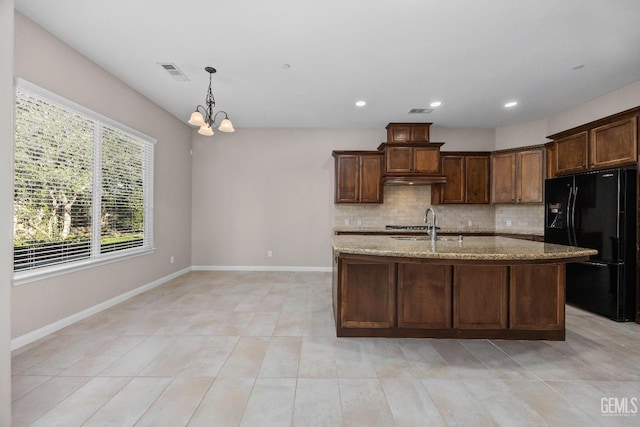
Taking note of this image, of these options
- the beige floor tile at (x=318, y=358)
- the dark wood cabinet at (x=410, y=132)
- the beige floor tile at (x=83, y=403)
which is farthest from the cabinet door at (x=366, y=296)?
the dark wood cabinet at (x=410, y=132)

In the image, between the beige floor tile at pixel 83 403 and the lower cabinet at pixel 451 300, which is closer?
the beige floor tile at pixel 83 403

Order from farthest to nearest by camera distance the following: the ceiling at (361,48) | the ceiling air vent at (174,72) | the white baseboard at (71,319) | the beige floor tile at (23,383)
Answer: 1. the ceiling air vent at (174,72)
2. the white baseboard at (71,319)
3. the ceiling at (361,48)
4. the beige floor tile at (23,383)

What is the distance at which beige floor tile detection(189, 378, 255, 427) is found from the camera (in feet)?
5.52

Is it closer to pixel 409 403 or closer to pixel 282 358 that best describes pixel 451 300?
pixel 409 403

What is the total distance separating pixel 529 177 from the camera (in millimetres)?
5008

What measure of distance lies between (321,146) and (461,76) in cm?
290

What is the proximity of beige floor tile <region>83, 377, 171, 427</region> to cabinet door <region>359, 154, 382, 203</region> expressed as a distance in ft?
14.2

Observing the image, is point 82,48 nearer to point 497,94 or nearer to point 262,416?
point 262,416

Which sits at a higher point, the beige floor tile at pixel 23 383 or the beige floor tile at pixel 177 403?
the beige floor tile at pixel 23 383

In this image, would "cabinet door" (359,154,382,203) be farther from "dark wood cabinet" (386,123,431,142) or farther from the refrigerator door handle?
the refrigerator door handle

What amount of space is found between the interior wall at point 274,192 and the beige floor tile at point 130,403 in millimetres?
3905

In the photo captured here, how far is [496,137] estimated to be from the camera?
230 inches

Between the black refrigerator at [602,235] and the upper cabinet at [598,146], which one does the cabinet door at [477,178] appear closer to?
the upper cabinet at [598,146]

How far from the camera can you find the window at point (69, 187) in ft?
8.66
